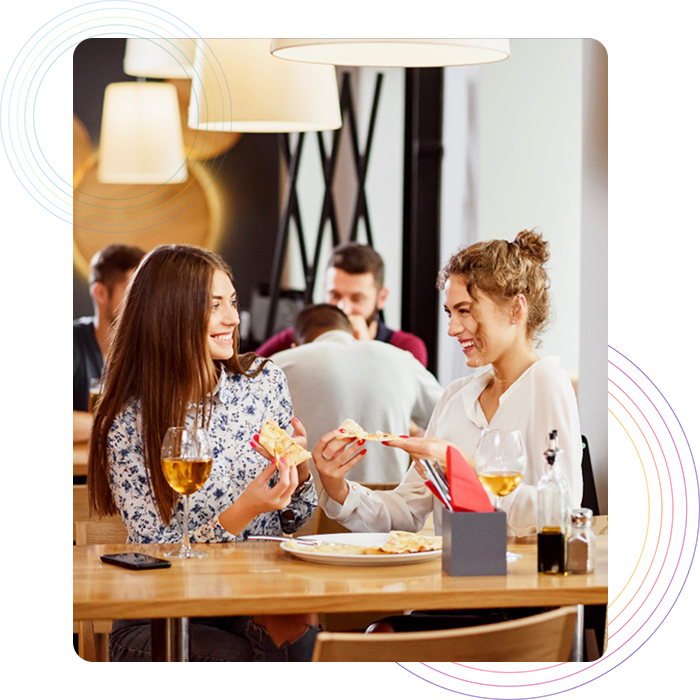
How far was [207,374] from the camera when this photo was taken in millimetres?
2504

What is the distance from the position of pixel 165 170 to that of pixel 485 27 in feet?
2.90

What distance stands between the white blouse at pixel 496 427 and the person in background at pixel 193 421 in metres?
0.15

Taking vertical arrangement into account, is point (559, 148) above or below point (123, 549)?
above

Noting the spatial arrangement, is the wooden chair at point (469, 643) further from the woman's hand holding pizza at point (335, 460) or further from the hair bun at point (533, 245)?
the hair bun at point (533, 245)

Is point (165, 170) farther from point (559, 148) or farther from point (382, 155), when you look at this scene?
point (559, 148)

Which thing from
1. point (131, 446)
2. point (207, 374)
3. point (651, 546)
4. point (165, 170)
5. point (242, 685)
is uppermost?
point (165, 170)

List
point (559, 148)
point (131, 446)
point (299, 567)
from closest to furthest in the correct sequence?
point (299, 567)
point (131, 446)
point (559, 148)

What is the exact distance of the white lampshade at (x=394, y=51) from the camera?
253 centimetres

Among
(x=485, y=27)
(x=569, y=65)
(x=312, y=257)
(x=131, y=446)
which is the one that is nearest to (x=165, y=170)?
(x=312, y=257)

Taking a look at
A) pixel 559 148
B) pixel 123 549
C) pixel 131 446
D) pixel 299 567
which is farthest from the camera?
pixel 559 148

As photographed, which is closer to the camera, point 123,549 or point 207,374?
point 123,549

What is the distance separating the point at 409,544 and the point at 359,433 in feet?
1.32

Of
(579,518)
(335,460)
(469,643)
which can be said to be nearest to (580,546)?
(579,518)

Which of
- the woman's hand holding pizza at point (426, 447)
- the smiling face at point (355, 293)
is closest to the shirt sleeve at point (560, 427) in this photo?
the woman's hand holding pizza at point (426, 447)
